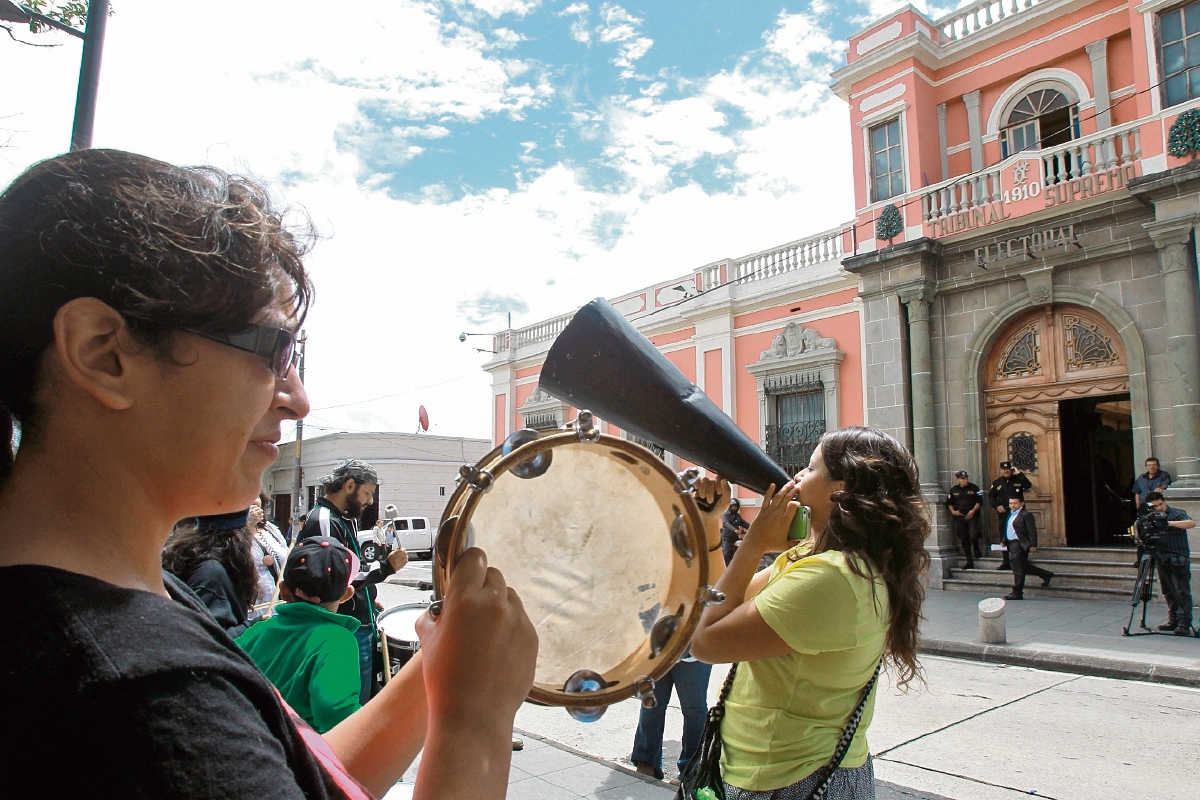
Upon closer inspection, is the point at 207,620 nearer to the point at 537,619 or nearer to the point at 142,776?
the point at 142,776

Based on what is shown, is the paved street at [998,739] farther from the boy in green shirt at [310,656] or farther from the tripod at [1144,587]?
the boy in green shirt at [310,656]

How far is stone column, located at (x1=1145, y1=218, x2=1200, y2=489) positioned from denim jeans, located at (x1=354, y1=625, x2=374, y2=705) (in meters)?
10.5

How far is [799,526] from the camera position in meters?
2.07

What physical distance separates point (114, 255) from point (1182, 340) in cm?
1269

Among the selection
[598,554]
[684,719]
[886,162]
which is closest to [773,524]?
[598,554]

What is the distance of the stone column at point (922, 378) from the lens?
1257 centimetres

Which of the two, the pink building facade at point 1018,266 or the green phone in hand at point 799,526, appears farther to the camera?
the pink building facade at point 1018,266

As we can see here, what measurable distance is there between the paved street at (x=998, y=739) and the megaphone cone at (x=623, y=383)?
3168 mm

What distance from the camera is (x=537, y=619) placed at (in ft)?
4.09

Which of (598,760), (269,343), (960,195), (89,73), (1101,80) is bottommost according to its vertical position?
(598,760)

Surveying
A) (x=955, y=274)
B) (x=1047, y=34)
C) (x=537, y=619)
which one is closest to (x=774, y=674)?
(x=537, y=619)

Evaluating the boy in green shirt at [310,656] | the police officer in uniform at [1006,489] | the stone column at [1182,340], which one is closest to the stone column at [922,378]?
the police officer in uniform at [1006,489]

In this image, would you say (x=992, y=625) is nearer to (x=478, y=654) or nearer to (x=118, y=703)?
(x=478, y=654)

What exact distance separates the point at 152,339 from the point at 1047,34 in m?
15.6
